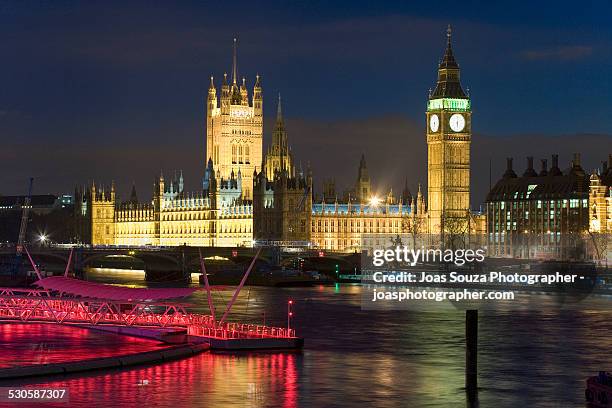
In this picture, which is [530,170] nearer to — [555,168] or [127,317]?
[555,168]

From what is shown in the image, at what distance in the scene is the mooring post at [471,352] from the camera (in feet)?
153

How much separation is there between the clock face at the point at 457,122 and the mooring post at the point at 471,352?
119009 millimetres

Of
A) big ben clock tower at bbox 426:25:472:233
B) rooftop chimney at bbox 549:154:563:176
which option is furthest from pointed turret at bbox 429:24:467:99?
rooftop chimney at bbox 549:154:563:176

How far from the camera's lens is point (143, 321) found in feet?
206

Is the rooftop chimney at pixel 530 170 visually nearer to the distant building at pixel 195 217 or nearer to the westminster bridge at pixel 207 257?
the distant building at pixel 195 217

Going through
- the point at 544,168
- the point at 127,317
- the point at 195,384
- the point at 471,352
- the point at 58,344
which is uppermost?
the point at 544,168

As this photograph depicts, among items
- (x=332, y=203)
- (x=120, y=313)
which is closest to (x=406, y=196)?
(x=332, y=203)

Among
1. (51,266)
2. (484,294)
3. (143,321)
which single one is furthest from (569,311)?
(51,266)

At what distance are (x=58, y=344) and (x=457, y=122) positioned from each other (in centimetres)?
11192

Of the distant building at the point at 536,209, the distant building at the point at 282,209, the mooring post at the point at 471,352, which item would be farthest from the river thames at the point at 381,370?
the distant building at the point at 536,209

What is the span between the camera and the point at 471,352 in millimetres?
47188

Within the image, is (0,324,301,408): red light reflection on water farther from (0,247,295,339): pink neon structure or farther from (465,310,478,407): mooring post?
(465,310,478,407): mooring post

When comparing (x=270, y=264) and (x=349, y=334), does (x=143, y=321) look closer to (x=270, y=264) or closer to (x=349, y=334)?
(x=349, y=334)

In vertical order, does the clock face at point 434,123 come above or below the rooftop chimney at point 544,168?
above
